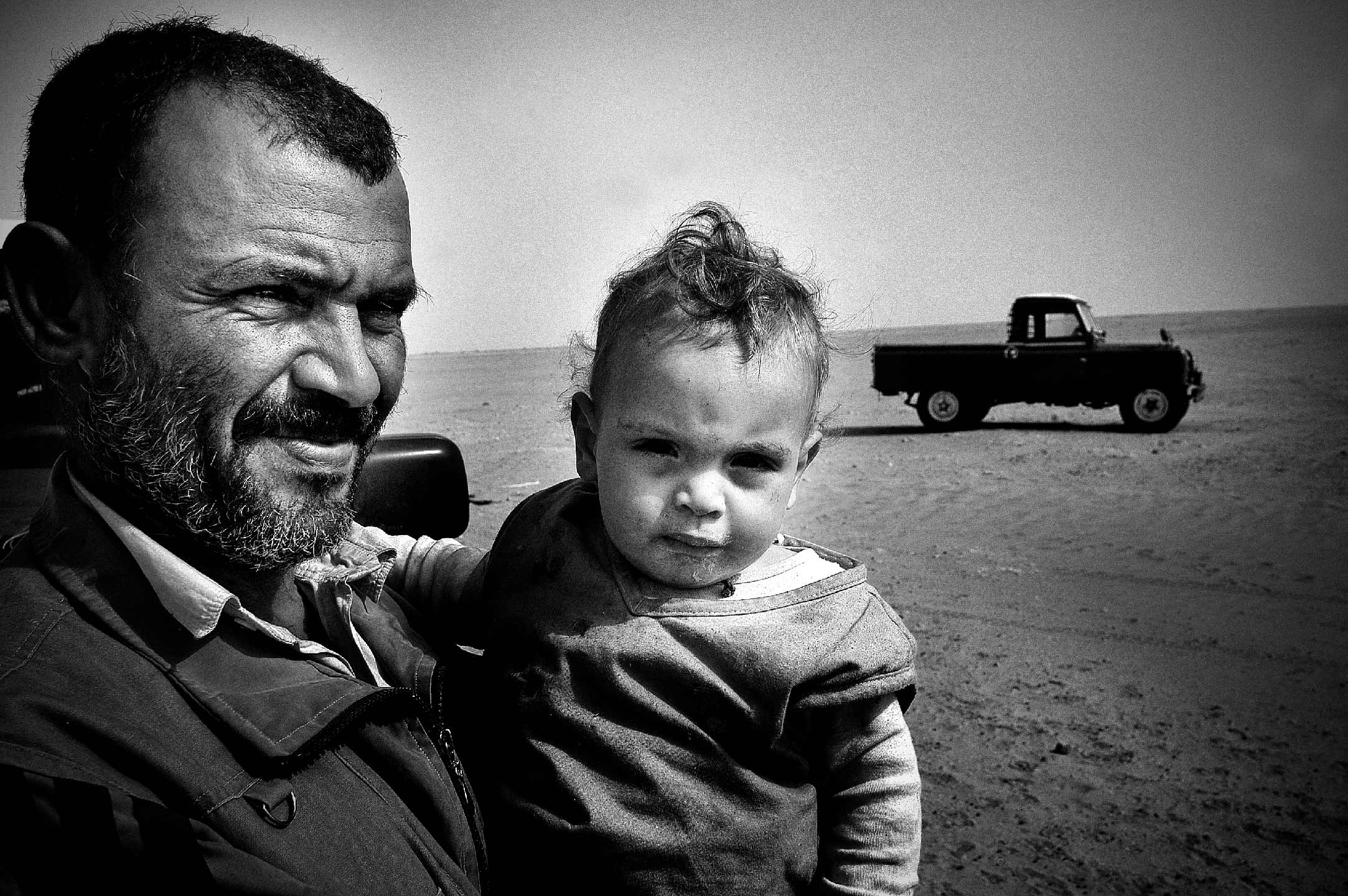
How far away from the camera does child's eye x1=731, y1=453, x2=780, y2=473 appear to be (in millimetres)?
1909

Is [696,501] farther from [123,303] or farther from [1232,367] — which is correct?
[1232,367]

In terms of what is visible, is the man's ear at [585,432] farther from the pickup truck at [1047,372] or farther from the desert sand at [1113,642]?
the pickup truck at [1047,372]

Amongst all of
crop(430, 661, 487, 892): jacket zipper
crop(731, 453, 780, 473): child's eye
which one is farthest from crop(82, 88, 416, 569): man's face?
crop(731, 453, 780, 473): child's eye

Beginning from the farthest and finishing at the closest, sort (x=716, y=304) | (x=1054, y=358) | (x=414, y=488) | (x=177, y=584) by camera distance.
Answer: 1. (x=1054, y=358)
2. (x=414, y=488)
3. (x=716, y=304)
4. (x=177, y=584)

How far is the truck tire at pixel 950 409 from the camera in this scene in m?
16.2

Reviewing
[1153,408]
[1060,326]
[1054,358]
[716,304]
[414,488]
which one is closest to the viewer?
[716,304]

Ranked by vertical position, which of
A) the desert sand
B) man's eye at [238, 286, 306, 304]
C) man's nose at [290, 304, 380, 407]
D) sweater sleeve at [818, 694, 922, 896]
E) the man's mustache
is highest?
man's eye at [238, 286, 306, 304]

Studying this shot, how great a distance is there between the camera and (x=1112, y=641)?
5738 millimetres

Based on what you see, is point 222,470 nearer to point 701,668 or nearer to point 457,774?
point 457,774

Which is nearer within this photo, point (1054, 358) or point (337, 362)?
point (337, 362)

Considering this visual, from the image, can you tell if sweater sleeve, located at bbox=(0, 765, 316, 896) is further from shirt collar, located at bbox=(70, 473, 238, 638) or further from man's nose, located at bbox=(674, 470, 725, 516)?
man's nose, located at bbox=(674, 470, 725, 516)

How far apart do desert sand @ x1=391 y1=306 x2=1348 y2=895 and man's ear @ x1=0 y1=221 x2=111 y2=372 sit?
1.51 m

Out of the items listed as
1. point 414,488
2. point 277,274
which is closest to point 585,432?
point 277,274

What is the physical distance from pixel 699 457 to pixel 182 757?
41.2 inches
